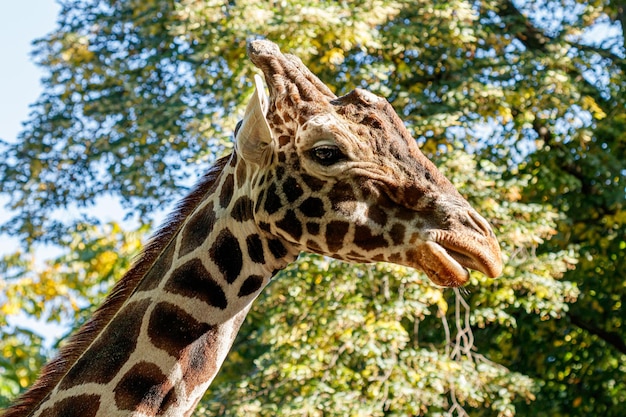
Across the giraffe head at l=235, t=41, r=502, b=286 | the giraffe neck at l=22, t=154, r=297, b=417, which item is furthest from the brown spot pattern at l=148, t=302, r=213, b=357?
the giraffe head at l=235, t=41, r=502, b=286

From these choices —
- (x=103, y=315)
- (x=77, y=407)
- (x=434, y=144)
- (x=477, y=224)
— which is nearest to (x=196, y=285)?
(x=103, y=315)

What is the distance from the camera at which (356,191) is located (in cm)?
343

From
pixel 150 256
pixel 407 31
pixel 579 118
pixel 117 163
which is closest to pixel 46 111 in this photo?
pixel 117 163

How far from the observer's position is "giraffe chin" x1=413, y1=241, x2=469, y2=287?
3291 millimetres

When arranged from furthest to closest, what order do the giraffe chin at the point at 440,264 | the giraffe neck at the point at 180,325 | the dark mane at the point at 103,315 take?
1. the dark mane at the point at 103,315
2. the giraffe neck at the point at 180,325
3. the giraffe chin at the point at 440,264

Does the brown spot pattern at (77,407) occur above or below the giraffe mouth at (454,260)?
below

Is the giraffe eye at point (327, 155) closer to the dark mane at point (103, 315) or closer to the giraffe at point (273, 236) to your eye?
the giraffe at point (273, 236)

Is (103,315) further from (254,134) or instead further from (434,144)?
(434,144)

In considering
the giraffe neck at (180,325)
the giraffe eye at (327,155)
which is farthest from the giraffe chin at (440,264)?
the giraffe neck at (180,325)

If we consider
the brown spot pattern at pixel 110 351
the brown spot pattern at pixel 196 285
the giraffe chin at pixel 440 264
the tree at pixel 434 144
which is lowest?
the tree at pixel 434 144

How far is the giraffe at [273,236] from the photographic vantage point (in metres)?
3.37

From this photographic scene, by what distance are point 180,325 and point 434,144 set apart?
793 cm

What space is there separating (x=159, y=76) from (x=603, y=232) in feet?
19.6

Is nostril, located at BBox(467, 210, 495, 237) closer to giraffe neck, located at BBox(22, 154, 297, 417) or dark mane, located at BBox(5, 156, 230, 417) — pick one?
giraffe neck, located at BBox(22, 154, 297, 417)
